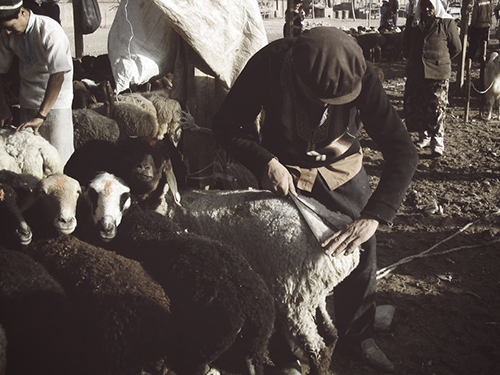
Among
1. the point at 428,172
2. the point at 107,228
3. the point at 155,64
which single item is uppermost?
the point at 155,64

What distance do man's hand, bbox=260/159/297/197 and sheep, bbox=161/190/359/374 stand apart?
0.14m

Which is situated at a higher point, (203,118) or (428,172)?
(203,118)

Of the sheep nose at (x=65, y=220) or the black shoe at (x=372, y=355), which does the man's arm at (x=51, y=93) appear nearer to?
the sheep nose at (x=65, y=220)

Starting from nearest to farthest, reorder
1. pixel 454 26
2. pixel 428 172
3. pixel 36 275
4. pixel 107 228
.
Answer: pixel 36 275 < pixel 107 228 < pixel 428 172 < pixel 454 26

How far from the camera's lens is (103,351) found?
221 cm

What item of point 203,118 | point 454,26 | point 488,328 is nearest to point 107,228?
point 203,118

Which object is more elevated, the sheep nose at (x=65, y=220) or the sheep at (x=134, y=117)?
the sheep nose at (x=65, y=220)

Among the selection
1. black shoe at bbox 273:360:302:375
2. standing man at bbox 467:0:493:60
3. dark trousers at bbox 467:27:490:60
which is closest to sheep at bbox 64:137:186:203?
black shoe at bbox 273:360:302:375

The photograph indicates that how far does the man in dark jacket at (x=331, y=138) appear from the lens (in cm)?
255

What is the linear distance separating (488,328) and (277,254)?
1717 mm

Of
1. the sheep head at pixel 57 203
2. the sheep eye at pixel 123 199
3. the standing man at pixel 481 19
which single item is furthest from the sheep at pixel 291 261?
the standing man at pixel 481 19

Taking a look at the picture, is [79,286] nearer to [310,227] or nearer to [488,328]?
[310,227]

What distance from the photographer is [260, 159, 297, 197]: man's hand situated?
109 inches

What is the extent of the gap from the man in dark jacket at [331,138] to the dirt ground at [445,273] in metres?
0.39
